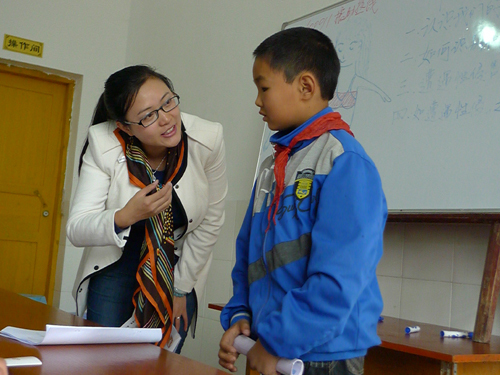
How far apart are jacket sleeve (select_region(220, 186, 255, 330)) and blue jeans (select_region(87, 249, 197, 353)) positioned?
0.47m

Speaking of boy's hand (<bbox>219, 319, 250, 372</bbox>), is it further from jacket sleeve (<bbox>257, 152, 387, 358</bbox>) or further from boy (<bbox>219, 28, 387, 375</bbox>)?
jacket sleeve (<bbox>257, 152, 387, 358</bbox>)

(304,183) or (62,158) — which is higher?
(62,158)

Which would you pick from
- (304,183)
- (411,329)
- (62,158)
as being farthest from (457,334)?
(62,158)

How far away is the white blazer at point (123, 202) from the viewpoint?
1578mm

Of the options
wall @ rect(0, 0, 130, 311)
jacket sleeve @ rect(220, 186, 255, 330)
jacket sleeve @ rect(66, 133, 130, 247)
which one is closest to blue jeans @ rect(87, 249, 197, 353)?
jacket sleeve @ rect(66, 133, 130, 247)

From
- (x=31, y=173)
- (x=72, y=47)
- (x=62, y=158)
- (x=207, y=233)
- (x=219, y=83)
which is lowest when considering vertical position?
(x=207, y=233)

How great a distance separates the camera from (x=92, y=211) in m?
1.63

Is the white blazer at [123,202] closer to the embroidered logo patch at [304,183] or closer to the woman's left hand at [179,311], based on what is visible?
the woman's left hand at [179,311]

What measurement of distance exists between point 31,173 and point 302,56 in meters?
3.67

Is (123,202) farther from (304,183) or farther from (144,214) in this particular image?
(304,183)

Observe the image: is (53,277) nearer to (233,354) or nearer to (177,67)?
(177,67)

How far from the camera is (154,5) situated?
14.3ft

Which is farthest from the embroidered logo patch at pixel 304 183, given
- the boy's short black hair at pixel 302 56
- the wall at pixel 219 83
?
the wall at pixel 219 83

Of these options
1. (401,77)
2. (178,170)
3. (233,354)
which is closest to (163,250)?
(178,170)
